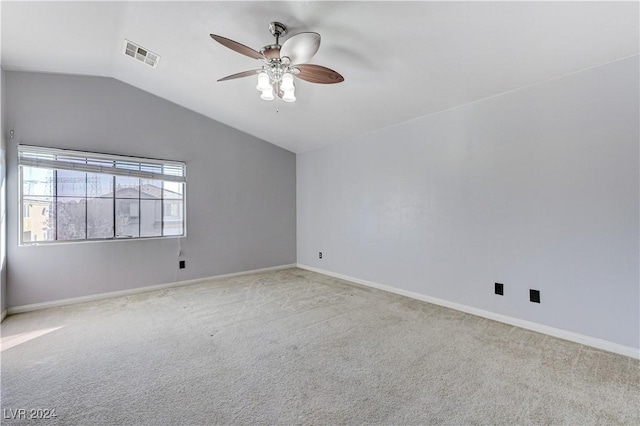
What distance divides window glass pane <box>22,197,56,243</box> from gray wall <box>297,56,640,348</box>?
13.1 ft

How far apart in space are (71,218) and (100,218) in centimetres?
28

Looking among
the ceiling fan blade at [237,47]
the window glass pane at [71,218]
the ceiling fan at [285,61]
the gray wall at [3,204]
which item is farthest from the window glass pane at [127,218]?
the ceiling fan blade at [237,47]

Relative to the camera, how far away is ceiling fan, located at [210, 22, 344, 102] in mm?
1923

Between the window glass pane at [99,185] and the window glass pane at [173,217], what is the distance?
691 mm

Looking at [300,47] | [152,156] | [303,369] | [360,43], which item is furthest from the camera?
[152,156]

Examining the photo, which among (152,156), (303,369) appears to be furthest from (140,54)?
(303,369)

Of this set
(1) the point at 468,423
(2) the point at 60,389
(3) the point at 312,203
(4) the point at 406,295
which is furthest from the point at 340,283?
(2) the point at 60,389

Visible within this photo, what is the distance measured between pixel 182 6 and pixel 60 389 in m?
2.88

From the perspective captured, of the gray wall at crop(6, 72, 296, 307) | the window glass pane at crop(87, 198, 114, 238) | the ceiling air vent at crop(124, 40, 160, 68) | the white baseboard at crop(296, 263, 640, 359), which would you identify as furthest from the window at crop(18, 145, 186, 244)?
the white baseboard at crop(296, 263, 640, 359)

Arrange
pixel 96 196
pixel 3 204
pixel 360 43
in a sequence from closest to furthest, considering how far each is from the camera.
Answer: pixel 360 43 → pixel 3 204 → pixel 96 196

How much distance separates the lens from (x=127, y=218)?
12.9 ft

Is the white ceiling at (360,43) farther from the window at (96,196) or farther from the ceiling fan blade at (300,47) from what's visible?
the window at (96,196)

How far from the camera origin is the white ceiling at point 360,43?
2025mm

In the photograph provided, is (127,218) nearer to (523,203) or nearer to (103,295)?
(103,295)
